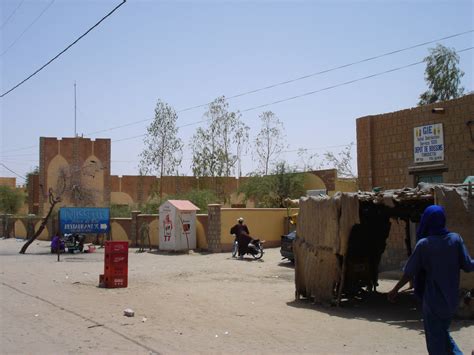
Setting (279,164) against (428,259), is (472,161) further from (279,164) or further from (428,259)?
(279,164)

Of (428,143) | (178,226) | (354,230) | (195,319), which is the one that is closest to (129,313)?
(195,319)

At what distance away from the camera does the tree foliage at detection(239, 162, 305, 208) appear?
39.6 metres

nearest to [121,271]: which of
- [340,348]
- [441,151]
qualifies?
[340,348]

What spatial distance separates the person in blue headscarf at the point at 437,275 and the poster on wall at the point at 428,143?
35.9 ft

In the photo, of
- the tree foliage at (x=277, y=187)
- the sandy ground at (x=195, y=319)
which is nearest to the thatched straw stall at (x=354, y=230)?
the sandy ground at (x=195, y=319)

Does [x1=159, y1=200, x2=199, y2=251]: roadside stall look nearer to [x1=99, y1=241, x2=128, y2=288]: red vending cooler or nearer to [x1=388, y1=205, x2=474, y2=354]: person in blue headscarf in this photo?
[x1=99, y1=241, x2=128, y2=288]: red vending cooler

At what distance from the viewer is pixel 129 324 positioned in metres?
9.52

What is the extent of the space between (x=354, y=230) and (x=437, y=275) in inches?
276

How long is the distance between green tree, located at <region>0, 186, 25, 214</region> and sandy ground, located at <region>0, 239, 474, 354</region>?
194 feet

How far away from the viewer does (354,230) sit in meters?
12.6

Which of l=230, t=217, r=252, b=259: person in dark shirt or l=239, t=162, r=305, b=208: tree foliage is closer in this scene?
l=230, t=217, r=252, b=259: person in dark shirt

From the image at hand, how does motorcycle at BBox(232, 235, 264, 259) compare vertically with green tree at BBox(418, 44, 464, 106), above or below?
below

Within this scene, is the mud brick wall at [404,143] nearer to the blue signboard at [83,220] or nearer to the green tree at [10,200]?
the blue signboard at [83,220]

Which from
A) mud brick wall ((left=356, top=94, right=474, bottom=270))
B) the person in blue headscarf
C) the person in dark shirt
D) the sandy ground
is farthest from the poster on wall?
the person in blue headscarf
